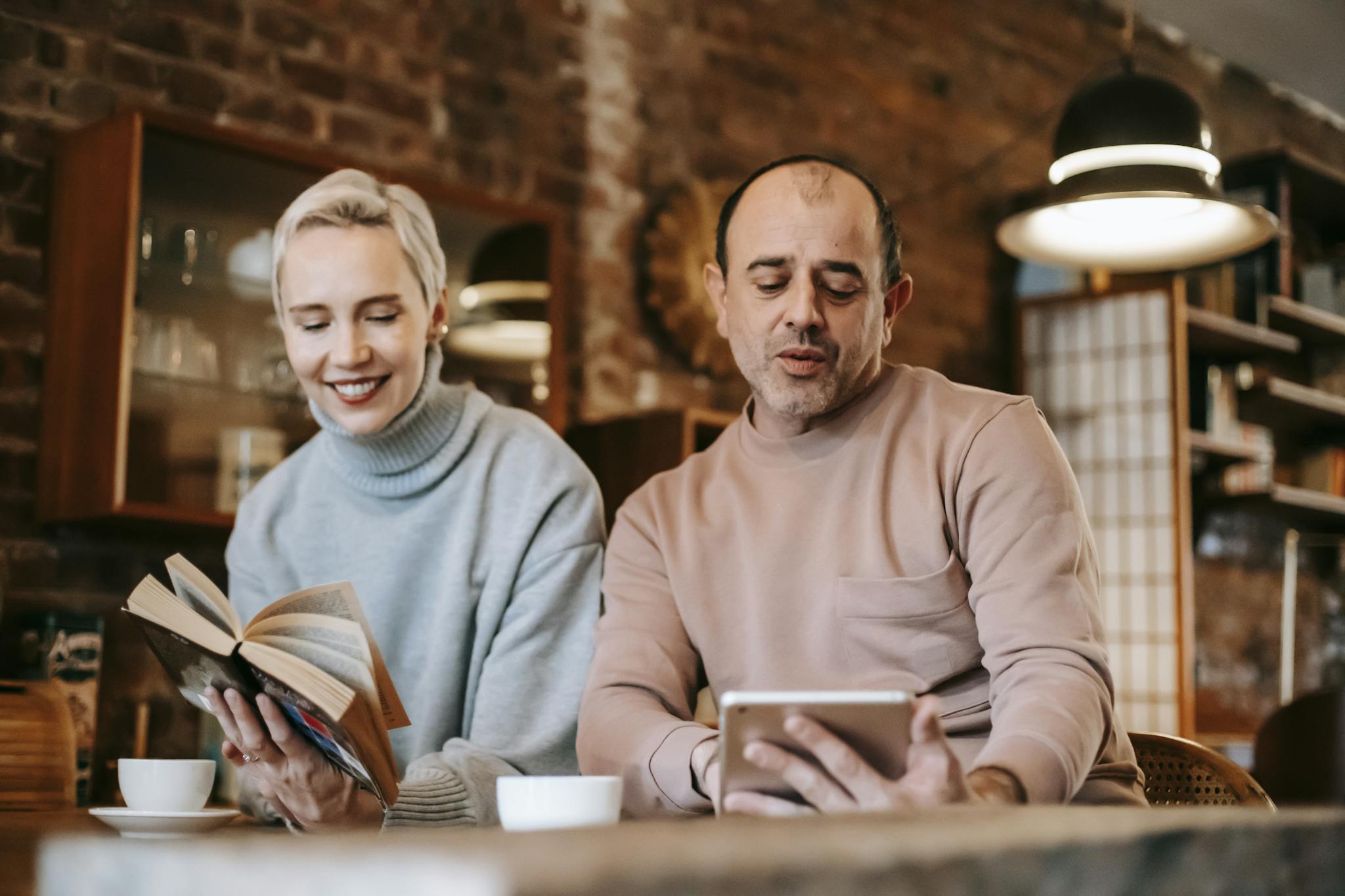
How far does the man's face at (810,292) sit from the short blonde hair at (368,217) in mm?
503

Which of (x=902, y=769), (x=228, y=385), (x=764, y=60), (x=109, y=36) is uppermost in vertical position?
(x=764, y=60)

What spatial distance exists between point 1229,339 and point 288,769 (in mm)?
4431

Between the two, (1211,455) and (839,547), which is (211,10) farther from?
(1211,455)

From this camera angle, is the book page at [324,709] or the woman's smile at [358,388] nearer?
the book page at [324,709]

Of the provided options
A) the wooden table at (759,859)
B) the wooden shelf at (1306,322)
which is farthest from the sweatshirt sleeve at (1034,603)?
the wooden shelf at (1306,322)

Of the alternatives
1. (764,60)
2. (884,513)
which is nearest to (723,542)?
(884,513)

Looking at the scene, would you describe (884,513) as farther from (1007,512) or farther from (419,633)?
(419,633)

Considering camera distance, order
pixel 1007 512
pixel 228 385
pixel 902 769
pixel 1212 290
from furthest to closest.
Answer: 1. pixel 1212 290
2. pixel 228 385
3. pixel 1007 512
4. pixel 902 769

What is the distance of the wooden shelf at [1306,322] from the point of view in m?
5.34

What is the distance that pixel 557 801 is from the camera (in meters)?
1.08

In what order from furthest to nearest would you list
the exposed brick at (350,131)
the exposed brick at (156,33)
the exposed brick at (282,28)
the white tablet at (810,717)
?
the exposed brick at (350,131) < the exposed brick at (282,28) < the exposed brick at (156,33) < the white tablet at (810,717)

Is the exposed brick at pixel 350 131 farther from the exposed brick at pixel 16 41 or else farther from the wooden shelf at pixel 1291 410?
the wooden shelf at pixel 1291 410

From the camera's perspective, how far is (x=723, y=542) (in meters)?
1.76

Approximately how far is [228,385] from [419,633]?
39.7 inches
